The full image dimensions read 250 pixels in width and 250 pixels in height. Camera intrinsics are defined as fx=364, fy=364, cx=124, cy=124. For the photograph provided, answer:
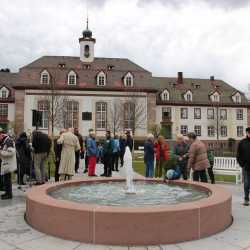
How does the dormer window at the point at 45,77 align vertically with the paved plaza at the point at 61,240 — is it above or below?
above

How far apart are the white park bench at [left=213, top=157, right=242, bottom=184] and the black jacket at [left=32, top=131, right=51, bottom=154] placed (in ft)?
24.9

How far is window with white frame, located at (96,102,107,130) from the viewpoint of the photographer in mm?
58031

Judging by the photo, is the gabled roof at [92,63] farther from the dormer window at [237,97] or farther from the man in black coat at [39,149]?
the man in black coat at [39,149]

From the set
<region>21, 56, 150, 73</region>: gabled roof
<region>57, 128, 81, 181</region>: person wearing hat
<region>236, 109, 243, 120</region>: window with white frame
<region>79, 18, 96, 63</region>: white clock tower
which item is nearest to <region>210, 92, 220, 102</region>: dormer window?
<region>236, 109, 243, 120</region>: window with white frame

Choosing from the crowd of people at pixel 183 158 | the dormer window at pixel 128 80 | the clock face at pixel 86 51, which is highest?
the clock face at pixel 86 51

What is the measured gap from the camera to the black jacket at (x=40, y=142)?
12.4 metres

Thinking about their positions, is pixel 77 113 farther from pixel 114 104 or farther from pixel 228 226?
pixel 228 226

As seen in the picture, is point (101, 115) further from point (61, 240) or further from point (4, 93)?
point (61, 240)

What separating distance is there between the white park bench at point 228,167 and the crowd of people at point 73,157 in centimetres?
172

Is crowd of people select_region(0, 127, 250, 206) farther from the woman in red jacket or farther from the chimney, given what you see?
the chimney

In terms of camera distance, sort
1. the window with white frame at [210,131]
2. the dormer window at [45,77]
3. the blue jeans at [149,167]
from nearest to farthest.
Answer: the blue jeans at [149,167] < the dormer window at [45,77] < the window with white frame at [210,131]

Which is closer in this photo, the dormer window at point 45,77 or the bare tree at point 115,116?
the dormer window at point 45,77

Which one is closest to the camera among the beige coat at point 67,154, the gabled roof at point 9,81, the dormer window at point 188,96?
the beige coat at point 67,154

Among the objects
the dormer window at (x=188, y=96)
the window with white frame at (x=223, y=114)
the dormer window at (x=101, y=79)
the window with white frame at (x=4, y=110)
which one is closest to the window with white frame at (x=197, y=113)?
the dormer window at (x=188, y=96)
